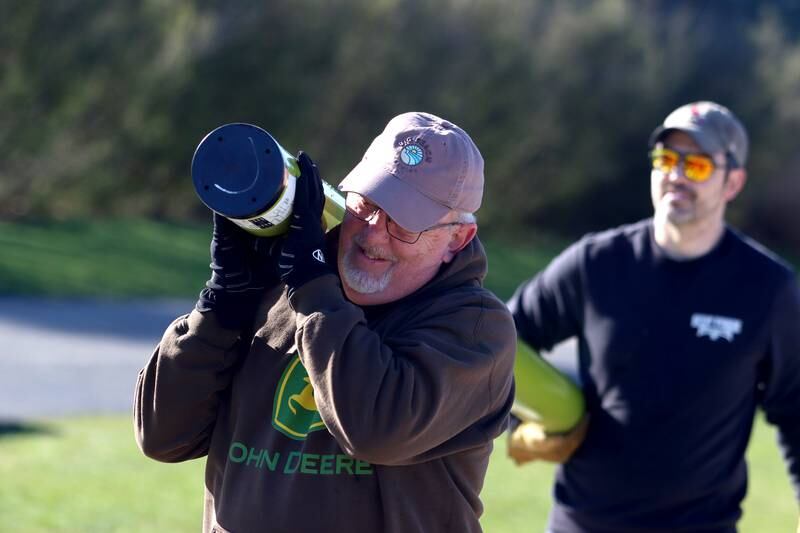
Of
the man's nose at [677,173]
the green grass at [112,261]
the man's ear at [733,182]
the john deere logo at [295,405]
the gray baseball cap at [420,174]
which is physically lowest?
the green grass at [112,261]

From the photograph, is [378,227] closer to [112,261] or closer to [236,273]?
[236,273]

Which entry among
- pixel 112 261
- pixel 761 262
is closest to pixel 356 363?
pixel 761 262

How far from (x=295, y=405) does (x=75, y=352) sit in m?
10.4

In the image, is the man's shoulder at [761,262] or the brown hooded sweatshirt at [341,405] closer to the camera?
the brown hooded sweatshirt at [341,405]

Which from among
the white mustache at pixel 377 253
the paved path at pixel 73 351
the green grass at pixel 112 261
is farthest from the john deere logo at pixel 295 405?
the green grass at pixel 112 261

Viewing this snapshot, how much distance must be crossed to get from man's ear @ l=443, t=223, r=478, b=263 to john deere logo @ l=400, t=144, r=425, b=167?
0.18 m

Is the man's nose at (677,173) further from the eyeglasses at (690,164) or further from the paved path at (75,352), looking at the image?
the paved path at (75,352)

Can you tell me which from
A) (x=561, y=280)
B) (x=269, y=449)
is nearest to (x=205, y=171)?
(x=269, y=449)

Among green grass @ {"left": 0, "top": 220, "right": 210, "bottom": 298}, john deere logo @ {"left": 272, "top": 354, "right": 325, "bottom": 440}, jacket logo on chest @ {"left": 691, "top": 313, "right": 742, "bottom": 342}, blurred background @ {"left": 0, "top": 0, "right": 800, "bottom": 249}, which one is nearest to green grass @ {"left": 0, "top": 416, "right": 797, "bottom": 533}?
jacket logo on chest @ {"left": 691, "top": 313, "right": 742, "bottom": 342}

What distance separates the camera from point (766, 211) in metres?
35.8

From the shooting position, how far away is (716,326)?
434cm

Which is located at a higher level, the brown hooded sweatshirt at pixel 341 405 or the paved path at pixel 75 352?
the brown hooded sweatshirt at pixel 341 405

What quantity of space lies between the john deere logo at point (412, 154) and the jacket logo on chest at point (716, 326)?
2086 millimetres

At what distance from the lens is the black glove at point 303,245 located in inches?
96.0
